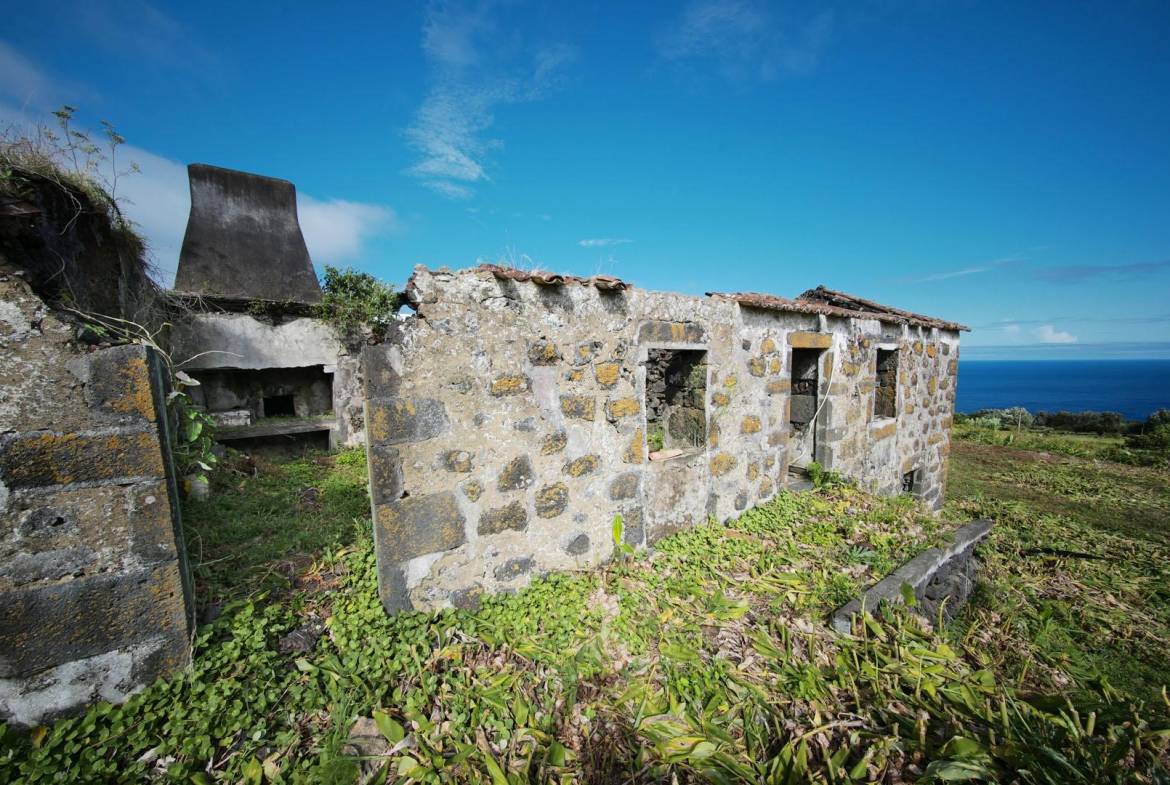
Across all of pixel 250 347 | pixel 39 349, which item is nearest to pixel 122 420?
pixel 39 349

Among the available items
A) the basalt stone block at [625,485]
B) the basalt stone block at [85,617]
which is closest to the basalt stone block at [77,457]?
the basalt stone block at [85,617]

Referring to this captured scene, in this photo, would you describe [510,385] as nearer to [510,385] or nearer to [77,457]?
[510,385]

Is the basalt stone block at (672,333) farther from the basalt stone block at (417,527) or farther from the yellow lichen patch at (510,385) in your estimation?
the basalt stone block at (417,527)

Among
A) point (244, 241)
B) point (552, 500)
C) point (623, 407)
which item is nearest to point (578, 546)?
point (552, 500)

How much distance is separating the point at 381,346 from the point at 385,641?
6.07 feet

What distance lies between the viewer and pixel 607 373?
3635 millimetres

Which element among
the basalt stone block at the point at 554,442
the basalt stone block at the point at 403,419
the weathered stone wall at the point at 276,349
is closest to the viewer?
the basalt stone block at the point at 403,419

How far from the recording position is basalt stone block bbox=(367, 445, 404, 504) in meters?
2.81

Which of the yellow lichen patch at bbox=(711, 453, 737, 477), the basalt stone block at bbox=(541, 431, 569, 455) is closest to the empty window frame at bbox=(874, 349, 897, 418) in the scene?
the yellow lichen patch at bbox=(711, 453, 737, 477)

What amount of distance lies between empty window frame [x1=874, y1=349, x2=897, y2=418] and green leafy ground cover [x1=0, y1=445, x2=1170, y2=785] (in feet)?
12.1

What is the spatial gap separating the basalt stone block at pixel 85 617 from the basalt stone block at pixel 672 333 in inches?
134

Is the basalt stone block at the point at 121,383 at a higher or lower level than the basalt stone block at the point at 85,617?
higher

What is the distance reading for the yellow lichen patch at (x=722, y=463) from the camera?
4.67 meters

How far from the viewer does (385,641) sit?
9.03 feet
